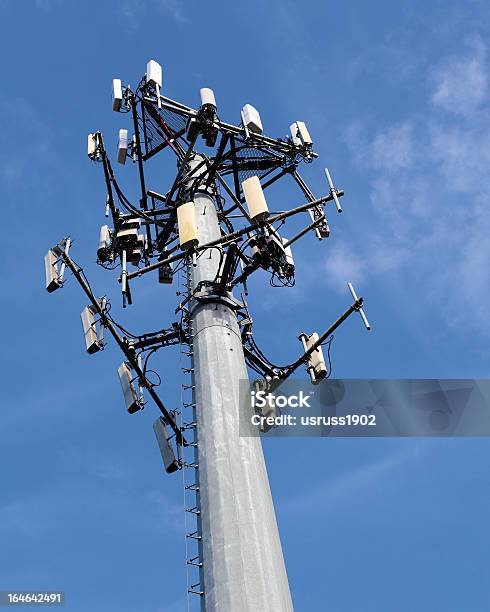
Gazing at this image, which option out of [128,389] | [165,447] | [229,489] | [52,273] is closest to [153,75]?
[52,273]

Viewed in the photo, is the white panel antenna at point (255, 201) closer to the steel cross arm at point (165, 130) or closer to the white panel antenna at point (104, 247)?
the white panel antenna at point (104, 247)

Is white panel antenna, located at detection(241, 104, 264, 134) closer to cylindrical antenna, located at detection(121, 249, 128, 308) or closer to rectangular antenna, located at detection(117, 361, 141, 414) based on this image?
cylindrical antenna, located at detection(121, 249, 128, 308)

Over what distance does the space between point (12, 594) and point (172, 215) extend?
11.3m

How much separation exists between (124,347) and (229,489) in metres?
5.83

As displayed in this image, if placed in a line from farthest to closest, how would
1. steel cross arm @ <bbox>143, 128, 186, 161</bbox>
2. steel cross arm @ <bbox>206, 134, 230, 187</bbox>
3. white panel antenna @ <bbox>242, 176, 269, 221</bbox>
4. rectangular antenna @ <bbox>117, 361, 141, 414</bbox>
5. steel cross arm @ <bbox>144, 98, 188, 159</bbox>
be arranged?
steel cross arm @ <bbox>143, 128, 186, 161</bbox>, steel cross arm @ <bbox>144, 98, 188, 159</bbox>, steel cross arm @ <bbox>206, 134, 230, 187</bbox>, rectangular antenna @ <bbox>117, 361, 141, 414</bbox>, white panel antenna @ <bbox>242, 176, 269, 221</bbox>

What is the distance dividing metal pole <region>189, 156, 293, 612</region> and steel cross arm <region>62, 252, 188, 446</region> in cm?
187

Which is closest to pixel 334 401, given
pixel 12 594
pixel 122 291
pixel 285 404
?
pixel 285 404

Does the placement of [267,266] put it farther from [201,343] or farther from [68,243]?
[68,243]

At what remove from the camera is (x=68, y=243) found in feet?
71.1

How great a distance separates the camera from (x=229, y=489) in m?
17.5

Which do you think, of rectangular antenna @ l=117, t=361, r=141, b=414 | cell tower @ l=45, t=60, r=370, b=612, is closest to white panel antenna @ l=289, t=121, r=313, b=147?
cell tower @ l=45, t=60, r=370, b=612

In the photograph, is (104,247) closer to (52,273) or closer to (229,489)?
(52,273)

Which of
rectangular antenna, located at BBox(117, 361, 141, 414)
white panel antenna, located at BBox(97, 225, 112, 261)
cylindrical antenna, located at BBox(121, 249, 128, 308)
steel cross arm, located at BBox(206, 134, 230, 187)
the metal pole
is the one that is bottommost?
the metal pole

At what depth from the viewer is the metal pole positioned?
16113 millimetres
